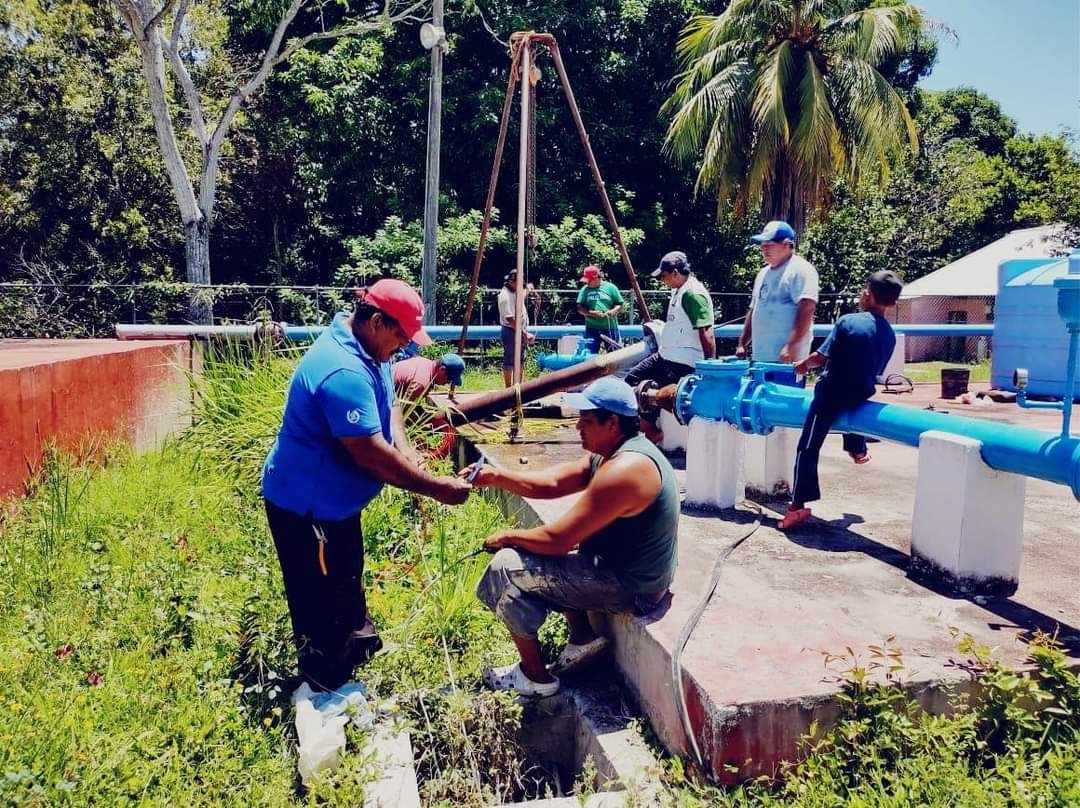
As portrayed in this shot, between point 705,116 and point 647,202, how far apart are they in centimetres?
470

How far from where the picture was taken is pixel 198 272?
17.4m

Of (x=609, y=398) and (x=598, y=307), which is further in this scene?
(x=598, y=307)

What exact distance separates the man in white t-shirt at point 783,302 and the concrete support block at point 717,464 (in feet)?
1.93

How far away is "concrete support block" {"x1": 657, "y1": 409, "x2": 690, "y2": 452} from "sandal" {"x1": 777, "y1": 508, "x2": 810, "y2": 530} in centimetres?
210

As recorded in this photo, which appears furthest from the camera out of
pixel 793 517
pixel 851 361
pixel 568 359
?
pixel 568 359

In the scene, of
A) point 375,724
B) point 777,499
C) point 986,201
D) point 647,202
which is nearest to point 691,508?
point 777,499

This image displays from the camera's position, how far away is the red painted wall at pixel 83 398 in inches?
209

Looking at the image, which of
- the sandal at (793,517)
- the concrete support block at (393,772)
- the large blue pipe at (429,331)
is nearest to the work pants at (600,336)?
the large blue pipe at (429,331)

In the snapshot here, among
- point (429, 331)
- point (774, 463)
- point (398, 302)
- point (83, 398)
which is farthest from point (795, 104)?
point (398, 302)

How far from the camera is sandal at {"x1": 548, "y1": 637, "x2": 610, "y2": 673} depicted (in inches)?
151

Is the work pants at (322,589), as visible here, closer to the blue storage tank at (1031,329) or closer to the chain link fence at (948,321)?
the blue storage tank at (1031,329)

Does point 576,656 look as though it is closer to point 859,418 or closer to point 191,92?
point 859,418

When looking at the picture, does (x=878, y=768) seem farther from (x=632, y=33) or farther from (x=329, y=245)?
(x=329, y=245)

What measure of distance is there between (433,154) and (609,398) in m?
11.6
